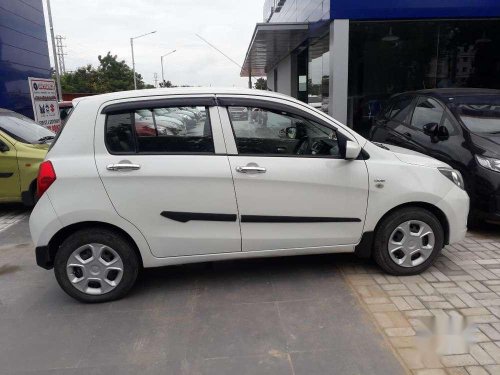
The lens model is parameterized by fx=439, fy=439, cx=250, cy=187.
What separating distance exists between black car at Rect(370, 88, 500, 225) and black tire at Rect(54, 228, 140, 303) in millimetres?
3768

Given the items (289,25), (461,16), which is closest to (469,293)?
(461,16)

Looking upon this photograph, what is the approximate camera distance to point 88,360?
2.92 metres

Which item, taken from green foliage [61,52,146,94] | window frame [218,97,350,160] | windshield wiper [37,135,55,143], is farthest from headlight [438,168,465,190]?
green foliage [61,52,146,94]

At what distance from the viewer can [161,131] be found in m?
3.63

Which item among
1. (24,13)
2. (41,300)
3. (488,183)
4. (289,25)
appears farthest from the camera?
(289,25)

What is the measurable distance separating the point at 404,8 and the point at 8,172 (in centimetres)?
878

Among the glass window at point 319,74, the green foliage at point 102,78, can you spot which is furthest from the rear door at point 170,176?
the green foliage at point 102,78

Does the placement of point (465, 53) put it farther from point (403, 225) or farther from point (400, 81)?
point (403, 225)

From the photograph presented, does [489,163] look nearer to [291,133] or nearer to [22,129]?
[291,133]

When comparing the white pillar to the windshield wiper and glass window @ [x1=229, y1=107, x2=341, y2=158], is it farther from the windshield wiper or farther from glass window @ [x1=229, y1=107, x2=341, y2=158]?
glass window @ [x1=229, y1=107, x2=341, y2=158]

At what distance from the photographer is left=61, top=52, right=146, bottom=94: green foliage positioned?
1914 inches

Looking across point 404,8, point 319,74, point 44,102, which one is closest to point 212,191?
point 404,8

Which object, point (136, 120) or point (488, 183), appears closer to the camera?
point (136, 120)

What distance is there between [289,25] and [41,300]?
442 inches
